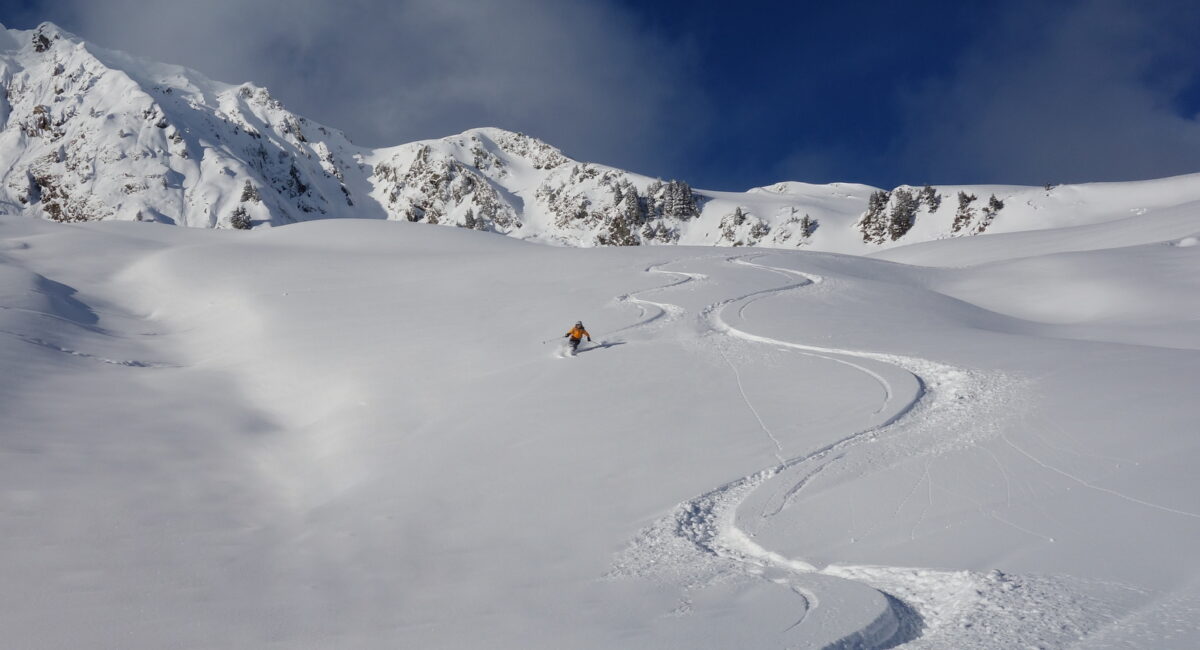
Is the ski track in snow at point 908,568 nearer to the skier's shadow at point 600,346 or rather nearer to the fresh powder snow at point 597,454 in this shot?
the fresh powder snow at point 597,454

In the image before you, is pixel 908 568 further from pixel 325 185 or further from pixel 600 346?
pixel 325 185

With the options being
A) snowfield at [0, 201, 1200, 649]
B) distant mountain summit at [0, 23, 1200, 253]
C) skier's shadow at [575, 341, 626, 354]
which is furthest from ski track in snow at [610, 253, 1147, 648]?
distant mountain summit at [0, 23, 1200, 253]

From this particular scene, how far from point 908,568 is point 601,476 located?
4.43 metres

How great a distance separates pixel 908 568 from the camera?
5.72 meters

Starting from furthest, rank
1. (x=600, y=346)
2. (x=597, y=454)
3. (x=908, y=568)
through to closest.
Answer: (x=600, y=346), (x=597, y=454), (x=908, y=568)

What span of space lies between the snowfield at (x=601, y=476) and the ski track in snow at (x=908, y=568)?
0.12ft

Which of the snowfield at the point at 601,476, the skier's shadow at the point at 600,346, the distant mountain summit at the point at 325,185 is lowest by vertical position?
the snowfield at the point at 601,476

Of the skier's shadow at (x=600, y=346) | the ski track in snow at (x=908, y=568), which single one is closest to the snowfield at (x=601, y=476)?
the ski track in snow at (x=908, y=568)

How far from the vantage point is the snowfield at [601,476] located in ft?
17.5

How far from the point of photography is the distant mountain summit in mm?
106500

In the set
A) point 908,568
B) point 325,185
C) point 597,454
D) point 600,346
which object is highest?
point 325,185

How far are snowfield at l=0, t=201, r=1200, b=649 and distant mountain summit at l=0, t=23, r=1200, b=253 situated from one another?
9067 cm

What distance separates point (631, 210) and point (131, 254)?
11332 cm

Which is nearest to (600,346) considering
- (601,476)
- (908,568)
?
(601,476)
